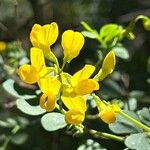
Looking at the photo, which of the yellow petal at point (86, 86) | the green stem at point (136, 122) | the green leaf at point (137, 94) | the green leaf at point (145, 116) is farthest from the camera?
the green leaf at point (137, 94)

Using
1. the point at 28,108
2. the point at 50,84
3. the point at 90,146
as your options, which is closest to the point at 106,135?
the point at 90,146

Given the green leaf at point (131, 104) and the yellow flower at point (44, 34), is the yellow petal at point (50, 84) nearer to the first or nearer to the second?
the yellow flower at point (44, 34)

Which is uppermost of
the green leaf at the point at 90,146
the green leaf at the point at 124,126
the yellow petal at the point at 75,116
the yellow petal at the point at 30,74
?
the yellow petal at the point at 30,74

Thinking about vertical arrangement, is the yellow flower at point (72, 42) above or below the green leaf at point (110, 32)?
above

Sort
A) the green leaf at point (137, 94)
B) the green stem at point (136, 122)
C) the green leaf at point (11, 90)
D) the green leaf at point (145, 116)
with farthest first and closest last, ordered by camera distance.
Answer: the green leaf at point (137, 94) < the green leaf at point (11, 90) < the green leaf at point (145, 116) < the green stem at point (136, 122)

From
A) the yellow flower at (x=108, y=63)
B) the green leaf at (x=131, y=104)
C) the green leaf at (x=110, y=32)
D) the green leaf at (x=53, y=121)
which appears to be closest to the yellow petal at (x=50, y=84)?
the yellow flower at (x=108, y=63)

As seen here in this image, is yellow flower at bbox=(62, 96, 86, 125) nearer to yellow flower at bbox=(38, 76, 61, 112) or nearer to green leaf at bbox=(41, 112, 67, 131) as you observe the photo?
yellow flower at bbox=(38, 76, 61, 112)

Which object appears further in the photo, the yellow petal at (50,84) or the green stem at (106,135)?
the green stem at (106,135)
